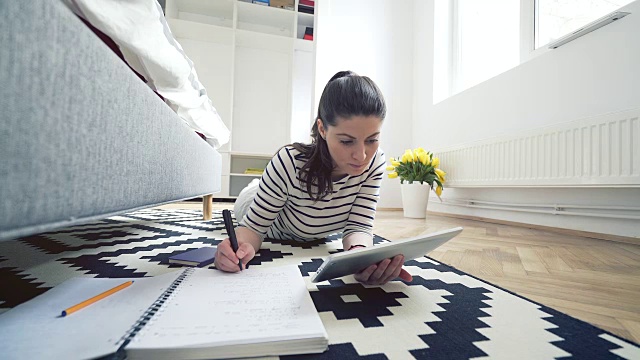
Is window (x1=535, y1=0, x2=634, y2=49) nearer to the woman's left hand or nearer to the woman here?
the woman

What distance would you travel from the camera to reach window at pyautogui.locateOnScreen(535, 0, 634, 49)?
1500 mm

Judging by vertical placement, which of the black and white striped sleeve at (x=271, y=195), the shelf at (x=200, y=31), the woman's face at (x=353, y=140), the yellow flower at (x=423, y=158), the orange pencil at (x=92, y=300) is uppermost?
the shelf at (x=200, y=31)

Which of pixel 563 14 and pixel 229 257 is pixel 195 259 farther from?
pixel 563 14

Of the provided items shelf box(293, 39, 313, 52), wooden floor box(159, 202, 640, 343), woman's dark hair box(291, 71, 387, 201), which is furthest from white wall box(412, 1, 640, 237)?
shelf box(293, 39, 313, 52)

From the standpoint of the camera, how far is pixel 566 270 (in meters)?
0.79

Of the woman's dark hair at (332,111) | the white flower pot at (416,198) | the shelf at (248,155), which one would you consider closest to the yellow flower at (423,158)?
the white flower pot at (416,198)

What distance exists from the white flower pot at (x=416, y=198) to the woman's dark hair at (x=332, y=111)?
1448mm

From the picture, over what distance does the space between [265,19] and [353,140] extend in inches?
109

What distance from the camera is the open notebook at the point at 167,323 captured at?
302 mm

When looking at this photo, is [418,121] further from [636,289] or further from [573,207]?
[636,289]

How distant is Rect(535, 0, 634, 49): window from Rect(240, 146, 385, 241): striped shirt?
4.74 ft

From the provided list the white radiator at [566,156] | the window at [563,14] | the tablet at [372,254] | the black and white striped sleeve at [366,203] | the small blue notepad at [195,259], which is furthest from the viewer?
the window at [563,14]

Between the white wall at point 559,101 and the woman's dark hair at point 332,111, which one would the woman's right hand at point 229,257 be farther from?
the white wall at point 559,101

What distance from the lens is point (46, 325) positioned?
0.34m
